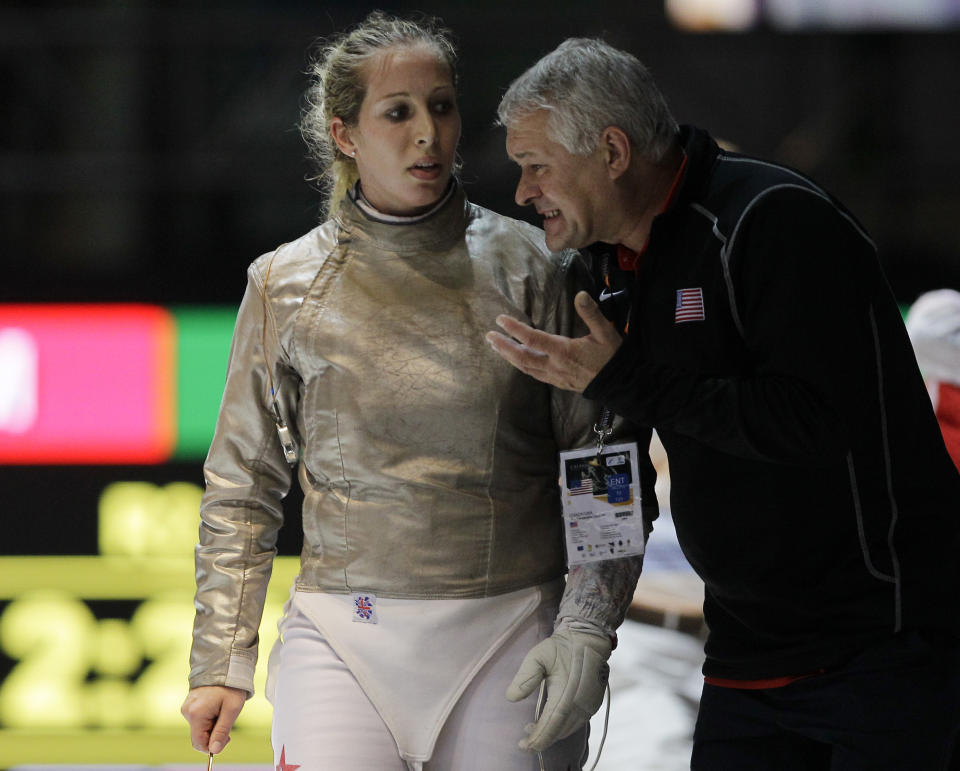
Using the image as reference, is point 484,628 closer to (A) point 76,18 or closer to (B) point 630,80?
(B) point 630,80

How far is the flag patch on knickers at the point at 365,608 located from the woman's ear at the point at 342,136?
0.66m

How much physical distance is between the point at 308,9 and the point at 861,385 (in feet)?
12.1

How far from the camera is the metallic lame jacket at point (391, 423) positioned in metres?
1.96

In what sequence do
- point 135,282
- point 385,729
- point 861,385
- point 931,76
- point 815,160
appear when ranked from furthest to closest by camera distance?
point 931,76 → point 815,160 → point 135,282 → point 385,729 → point 861,385

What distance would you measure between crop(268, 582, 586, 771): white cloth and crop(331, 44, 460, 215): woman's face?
1.93 feet

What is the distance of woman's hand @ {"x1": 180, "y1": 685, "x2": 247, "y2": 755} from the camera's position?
2.05 m

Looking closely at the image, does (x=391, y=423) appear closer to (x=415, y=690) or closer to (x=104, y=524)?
(x=415, y=690)

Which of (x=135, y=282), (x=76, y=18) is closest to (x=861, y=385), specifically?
(x=135, y=282)

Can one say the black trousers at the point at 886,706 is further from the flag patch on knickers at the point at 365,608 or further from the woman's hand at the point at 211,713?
the woman's hand at the point at 211,713

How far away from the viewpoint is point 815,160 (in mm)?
4973

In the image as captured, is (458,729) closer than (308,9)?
Yes

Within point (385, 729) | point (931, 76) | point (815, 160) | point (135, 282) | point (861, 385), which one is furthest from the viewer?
point (931, 76)

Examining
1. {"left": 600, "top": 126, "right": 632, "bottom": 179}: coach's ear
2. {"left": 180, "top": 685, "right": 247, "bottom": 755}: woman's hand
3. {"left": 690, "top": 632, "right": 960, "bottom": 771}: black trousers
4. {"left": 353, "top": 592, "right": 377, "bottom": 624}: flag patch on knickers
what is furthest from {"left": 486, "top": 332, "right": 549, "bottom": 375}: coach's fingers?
{"left": 180, "top": 685, "right": 247, "bottom": 755}: woman's hand

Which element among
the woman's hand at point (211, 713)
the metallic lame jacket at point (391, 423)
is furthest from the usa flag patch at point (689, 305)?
the woman's hand at point (211, 713)
